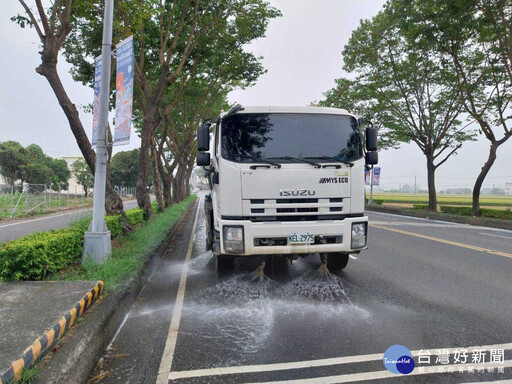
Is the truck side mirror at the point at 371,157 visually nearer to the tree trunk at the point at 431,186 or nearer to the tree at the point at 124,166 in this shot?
the tree trunk at the point at 431,186

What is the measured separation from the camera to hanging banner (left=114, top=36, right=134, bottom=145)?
5.85 meters

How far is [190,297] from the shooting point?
4.94 meters

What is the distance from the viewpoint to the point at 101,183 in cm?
582

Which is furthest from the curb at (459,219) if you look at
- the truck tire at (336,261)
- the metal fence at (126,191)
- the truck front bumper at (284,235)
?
the metal fence at (126,191)

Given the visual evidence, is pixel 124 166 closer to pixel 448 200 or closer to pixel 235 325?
pixel 448 200

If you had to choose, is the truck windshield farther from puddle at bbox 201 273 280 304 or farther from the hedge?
the hedge

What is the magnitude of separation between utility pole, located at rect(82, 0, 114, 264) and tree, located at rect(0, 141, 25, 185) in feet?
126

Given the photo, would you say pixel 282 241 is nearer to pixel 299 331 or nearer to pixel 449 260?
pixel 299 331

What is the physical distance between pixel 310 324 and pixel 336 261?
93.4 inches

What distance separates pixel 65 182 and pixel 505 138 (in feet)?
168

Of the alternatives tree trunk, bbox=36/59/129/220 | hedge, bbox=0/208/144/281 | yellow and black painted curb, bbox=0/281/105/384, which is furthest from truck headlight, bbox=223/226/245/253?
tree trunk, bbox=36/59/129/220

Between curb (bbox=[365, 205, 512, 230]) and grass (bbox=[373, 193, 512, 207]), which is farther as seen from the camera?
grass (bbox=[373, 193, 512, 207])

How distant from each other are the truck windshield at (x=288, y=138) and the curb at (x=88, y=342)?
92.5 inches

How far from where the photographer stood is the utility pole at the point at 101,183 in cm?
568
